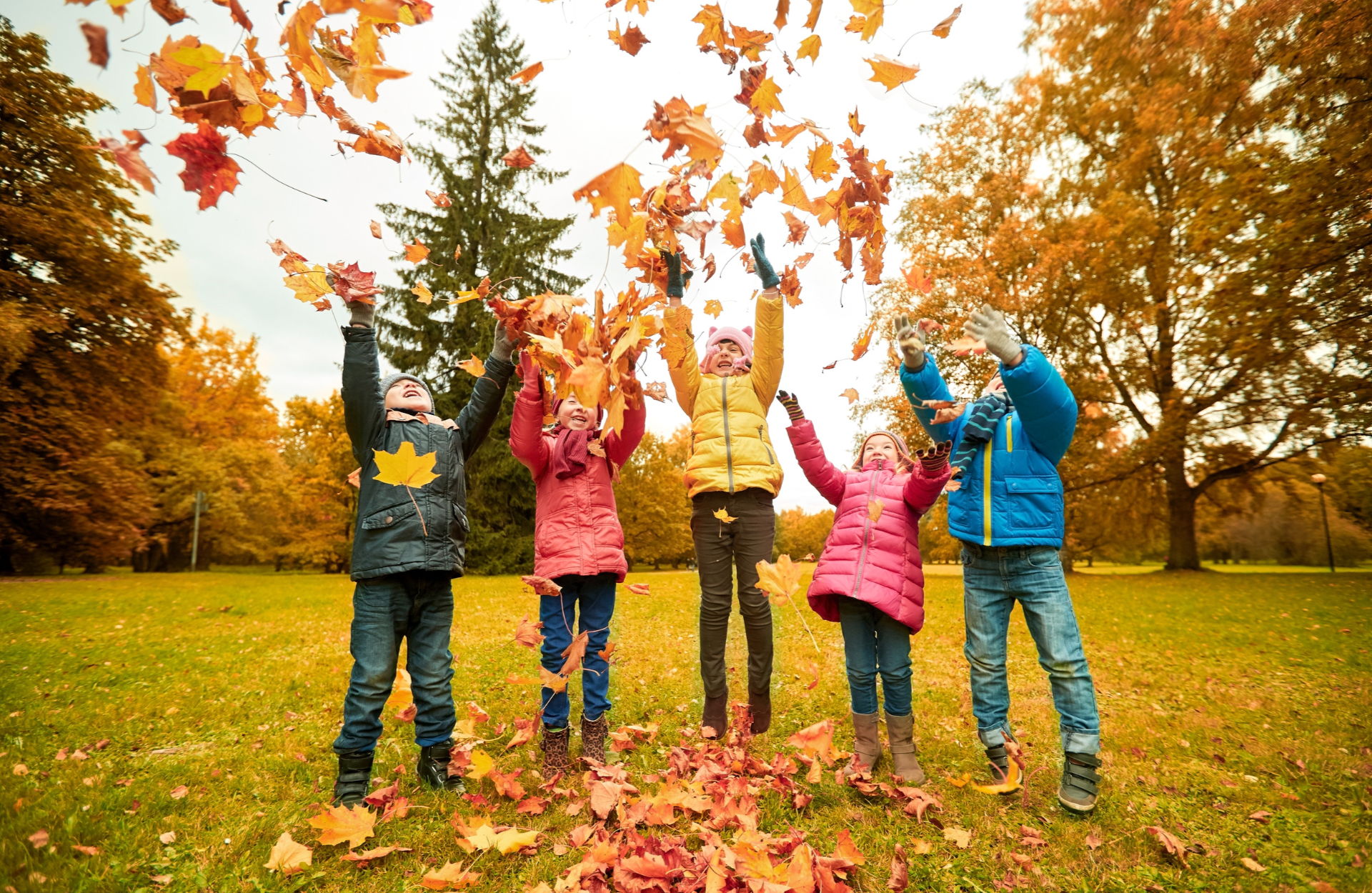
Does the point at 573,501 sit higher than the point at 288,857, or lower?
higher

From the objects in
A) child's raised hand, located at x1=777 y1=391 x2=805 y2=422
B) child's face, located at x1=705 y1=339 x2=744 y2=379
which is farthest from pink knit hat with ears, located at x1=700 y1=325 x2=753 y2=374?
child's raised hand, located at x1=777 y1=391 x2=805 y2=422

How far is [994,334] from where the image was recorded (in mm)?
2590

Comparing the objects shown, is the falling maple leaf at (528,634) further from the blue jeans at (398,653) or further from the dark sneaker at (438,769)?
the dark sneaker at (438,769)

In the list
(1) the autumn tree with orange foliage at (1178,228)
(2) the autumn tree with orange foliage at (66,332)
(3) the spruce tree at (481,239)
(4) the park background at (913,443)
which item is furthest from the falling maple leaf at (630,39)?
(3) the spruce tree at (481,239)

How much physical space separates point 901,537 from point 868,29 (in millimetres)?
2209

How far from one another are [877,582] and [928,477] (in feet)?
1.88

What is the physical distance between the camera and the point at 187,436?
23312 millimetres

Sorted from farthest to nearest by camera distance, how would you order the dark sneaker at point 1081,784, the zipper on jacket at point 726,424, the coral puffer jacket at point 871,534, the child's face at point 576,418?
the zipper on jacket at point 726,424
the child's face at point 576,418
the coral puffer jacket at point 871,534
the dark sneaker at point 1081,784

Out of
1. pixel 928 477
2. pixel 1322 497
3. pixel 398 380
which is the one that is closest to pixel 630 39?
pixel 398 380

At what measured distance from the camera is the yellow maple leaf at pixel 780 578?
2303 millimetres

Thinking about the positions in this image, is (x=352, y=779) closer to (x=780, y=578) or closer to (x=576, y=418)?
(x=576, y=418)

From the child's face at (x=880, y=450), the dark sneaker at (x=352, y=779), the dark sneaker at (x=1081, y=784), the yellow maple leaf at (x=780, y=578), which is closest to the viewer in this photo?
the yellow maple leaf at (x=780, y=578)

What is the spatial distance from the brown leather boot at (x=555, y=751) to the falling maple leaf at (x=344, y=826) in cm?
78

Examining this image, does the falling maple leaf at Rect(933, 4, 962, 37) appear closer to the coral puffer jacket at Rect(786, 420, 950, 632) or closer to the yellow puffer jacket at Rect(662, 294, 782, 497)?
the yellow puffer jacket at Rect(662, 294, 782, 497)
